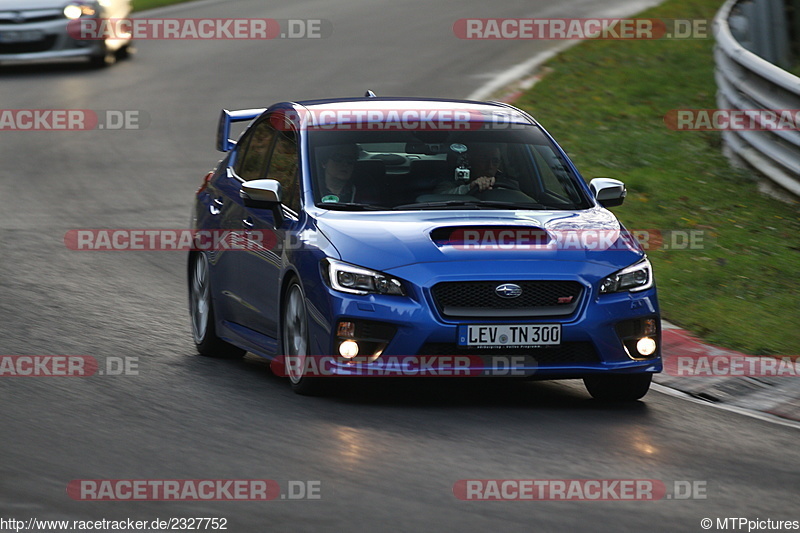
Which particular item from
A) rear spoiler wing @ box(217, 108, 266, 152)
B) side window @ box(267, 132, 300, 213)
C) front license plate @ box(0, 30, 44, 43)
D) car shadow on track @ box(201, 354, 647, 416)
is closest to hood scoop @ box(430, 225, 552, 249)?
car shadow on track @ box(201, 354, 647, 416)

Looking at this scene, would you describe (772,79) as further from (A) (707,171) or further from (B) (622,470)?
(B) (622,470)

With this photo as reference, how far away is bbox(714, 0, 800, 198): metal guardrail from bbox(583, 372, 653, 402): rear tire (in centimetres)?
633

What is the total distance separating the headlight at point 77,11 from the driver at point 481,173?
15.5 metres

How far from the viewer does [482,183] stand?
9.28 metres

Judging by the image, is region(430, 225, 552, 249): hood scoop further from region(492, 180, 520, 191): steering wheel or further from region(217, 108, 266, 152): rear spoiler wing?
region(217, 108, 266, 152): rear spoiler wing

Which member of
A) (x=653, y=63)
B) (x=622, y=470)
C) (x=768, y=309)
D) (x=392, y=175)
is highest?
(x=392, y=175)

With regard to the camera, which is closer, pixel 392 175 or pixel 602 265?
pixel 602 265

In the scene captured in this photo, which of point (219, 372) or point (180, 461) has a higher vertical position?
point (180, 461)

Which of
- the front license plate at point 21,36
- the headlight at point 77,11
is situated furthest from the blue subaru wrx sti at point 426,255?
the headlight at point 77,11

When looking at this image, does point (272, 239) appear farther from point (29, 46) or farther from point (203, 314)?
point (29, 46)

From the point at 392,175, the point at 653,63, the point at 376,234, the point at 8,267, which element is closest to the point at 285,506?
the point at 376,234

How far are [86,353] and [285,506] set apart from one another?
4.05 metres

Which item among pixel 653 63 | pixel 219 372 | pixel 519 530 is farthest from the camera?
pixel 653 63

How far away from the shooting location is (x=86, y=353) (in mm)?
9984
